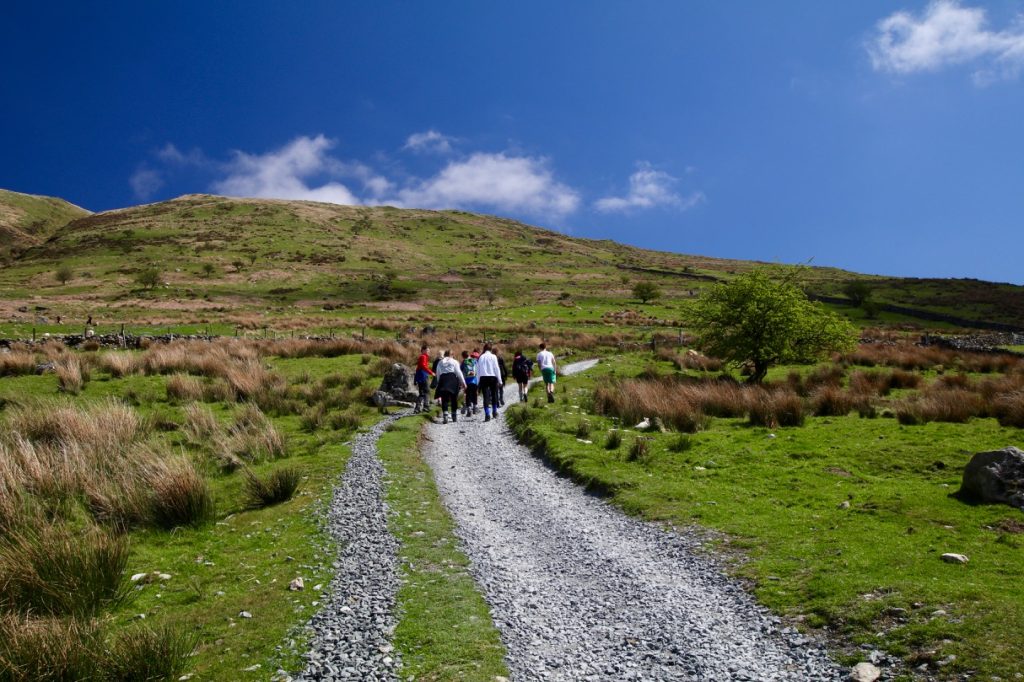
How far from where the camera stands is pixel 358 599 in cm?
737

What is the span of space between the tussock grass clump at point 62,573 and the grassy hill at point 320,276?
47.8m

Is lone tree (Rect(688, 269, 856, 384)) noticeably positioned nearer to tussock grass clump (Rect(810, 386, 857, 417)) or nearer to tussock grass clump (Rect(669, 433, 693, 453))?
tussock grass clump (Rect(810, 386, 857, 417))

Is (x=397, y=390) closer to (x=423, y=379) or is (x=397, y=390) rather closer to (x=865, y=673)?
(x=423, y=379)

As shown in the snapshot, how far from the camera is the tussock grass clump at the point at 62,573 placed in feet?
22.0

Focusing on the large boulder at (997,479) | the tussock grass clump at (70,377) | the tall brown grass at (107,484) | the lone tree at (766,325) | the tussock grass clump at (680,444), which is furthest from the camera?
the lone tree at (766,325)

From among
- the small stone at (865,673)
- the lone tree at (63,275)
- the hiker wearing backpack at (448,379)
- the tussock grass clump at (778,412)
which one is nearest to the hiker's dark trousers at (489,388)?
the hiker wearing backpack at (448,379)

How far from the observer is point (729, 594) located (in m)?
7.32

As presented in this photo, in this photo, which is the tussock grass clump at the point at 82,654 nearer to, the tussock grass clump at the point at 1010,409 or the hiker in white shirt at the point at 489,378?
the hiker in white shirt at the point at 489,378

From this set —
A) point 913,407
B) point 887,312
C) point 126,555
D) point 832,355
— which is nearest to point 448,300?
point 832,355

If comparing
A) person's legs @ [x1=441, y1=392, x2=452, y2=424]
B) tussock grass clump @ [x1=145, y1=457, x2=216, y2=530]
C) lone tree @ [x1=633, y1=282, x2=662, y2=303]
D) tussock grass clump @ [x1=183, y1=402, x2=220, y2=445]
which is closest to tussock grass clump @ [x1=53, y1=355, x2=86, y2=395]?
tussock grass clump @ [x1=183, y1=402, x2=220, y2=445]

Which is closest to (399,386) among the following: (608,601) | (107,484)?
(107,484)

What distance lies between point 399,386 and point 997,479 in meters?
19.9

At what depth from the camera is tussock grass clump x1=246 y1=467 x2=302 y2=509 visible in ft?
38.3

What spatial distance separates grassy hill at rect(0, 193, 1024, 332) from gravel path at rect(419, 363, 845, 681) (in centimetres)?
4711
